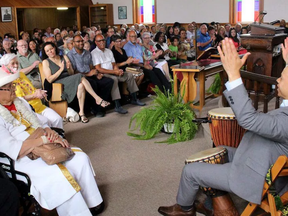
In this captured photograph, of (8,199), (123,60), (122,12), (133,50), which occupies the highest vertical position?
(122,12)

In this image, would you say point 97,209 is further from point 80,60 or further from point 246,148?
point 80,60

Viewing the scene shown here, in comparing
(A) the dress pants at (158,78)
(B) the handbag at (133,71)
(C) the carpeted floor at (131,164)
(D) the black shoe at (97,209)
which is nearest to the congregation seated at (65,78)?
(C) the carpeted floor at (131,164)

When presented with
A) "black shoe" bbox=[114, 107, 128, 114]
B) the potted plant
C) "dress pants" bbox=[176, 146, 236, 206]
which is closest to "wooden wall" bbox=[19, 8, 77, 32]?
"black shoe" bbox=[114, 107, 128, 114]

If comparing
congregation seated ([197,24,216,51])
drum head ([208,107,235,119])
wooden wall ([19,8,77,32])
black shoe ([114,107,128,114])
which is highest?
wooden wall ([19,8,77,32])

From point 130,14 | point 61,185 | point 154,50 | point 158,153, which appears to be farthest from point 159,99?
point 130,14

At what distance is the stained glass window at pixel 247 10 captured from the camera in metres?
13.6

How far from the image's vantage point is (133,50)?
21.8 feet

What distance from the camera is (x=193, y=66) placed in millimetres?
5375

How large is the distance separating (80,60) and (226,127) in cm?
297

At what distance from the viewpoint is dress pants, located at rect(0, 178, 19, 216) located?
6.80ft

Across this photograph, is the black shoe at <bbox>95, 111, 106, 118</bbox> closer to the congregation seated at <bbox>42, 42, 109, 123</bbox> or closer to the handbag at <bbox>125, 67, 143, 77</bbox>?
the congregation seated at <bbox>42, 42, 109, 123</bbox>

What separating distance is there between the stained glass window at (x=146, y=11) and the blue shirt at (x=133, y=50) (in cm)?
970

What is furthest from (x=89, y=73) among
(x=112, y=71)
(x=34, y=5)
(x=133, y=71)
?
(x=34, y=5)

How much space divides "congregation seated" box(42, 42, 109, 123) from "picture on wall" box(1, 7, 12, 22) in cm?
880
